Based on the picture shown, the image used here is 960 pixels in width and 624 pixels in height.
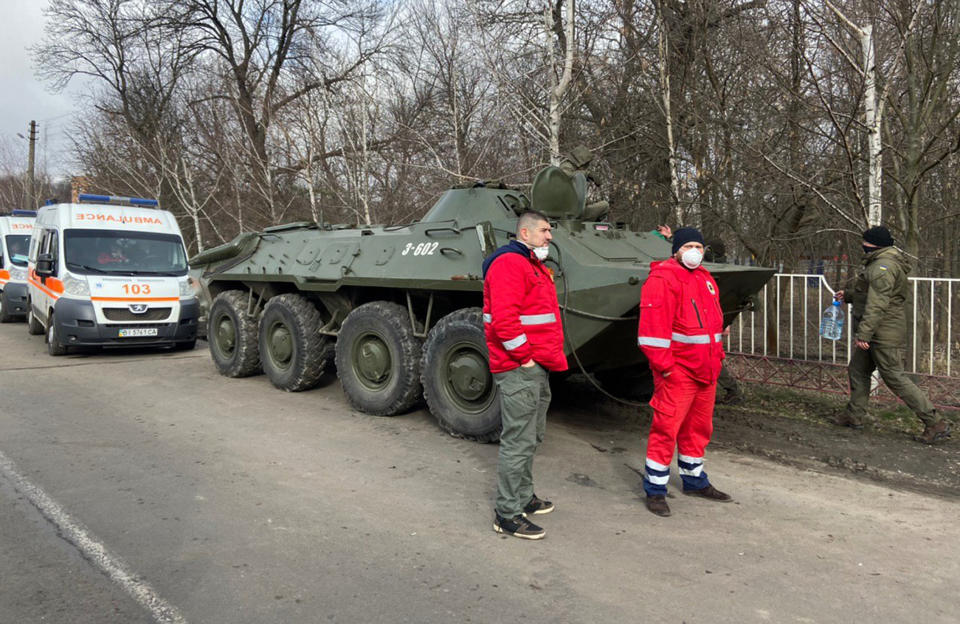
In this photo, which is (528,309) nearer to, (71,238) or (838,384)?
(838,384)

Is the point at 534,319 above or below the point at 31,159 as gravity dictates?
below

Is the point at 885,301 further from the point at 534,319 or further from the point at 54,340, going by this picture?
the point at 54,340

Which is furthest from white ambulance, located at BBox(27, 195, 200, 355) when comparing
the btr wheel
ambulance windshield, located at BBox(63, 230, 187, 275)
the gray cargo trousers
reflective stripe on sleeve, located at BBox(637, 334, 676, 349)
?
reflective stripe on sleeve, located at BBox(637, 334, 676, 349)

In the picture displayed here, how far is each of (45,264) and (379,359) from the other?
23.4 ft

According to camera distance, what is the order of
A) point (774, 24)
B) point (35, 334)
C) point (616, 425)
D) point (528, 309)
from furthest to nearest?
point (35, 334)
point (774, 24)
point (616, 425)
point (528, 309)

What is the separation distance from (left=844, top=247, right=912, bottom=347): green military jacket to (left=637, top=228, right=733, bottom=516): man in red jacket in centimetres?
240

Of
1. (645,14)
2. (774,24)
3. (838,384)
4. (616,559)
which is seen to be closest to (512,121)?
(645,14)

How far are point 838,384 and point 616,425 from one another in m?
2.58

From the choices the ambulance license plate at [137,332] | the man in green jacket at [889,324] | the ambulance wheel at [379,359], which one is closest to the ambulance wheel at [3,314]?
the ambulance license plate at [137,332]

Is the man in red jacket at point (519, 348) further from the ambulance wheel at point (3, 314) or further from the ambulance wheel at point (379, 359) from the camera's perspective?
the ambulance wheel at point (3, 314)

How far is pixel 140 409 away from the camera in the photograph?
287 inches

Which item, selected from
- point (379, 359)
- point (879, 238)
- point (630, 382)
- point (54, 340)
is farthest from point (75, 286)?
point (879, 238)

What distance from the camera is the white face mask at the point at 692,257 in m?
4.54

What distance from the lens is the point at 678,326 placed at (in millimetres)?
4555
